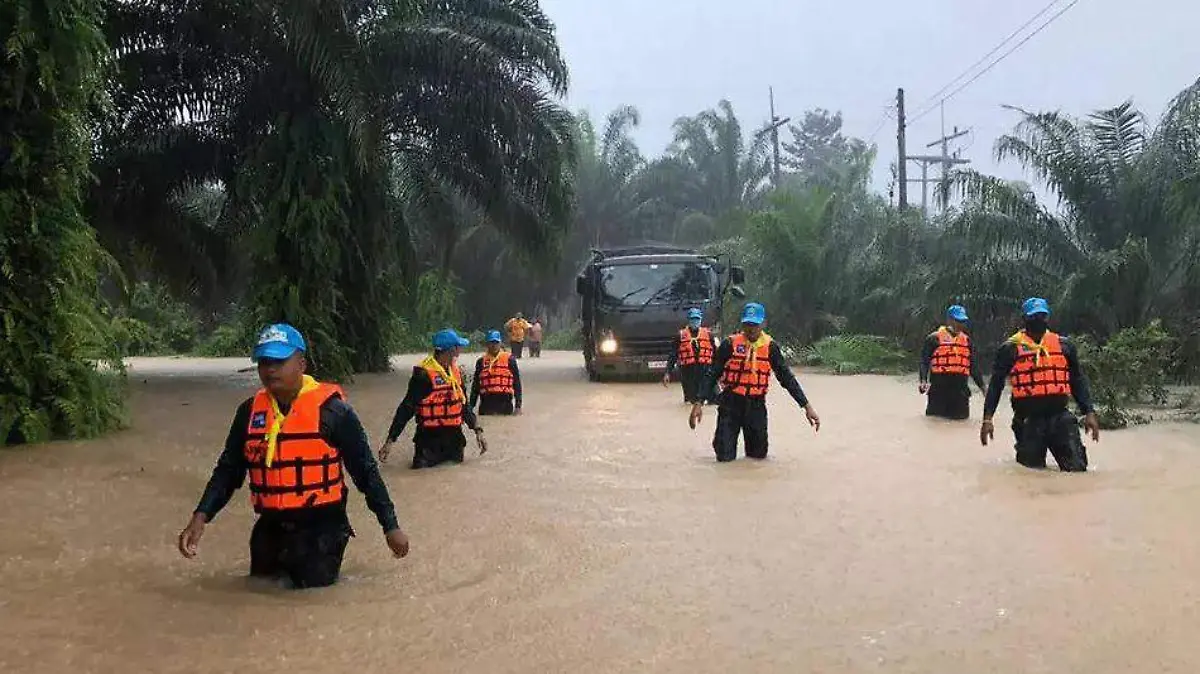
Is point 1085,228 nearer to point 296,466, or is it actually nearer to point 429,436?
point 429,436

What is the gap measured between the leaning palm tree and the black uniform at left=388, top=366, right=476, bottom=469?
1194 centimetres

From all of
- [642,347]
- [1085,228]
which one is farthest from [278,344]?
[1085,228]

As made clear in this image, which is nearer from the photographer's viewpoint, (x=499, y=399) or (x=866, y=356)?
(x=499, y=399)

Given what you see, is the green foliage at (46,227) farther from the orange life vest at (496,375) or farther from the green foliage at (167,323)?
→ the green foliage at (167,323)

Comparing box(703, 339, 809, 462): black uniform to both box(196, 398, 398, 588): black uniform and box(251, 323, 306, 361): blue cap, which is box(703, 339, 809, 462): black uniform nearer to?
box(196, 398, 398, 588): black uniform

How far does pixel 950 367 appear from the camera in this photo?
1298 centimetres

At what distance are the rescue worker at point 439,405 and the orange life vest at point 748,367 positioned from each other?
7.36 ft

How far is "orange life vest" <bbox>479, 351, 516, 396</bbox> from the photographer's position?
44.7ft

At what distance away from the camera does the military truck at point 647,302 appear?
63.1ft

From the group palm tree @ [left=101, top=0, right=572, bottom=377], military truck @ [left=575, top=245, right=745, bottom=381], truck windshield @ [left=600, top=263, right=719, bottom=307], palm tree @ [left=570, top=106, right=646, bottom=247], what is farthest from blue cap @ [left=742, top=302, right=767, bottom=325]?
palm tree @ [left=570, top=106, right=646, bottom=247]

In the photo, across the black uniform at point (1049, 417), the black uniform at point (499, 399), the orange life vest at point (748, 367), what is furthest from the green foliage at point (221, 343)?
the black uniform at point (1049, 417)

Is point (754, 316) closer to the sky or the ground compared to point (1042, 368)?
closer to the sky

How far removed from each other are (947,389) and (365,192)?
10158mm

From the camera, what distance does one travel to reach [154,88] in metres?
17.1
